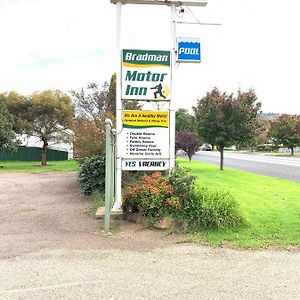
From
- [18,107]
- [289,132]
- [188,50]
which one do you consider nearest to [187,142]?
[18,107]

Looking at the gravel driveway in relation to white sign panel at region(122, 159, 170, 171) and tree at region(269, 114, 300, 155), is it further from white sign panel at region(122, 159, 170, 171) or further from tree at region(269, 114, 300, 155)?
tree at region(269, 114, 300, 155)

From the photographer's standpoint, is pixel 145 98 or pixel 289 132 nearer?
pixel 145 98

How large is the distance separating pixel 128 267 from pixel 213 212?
87.9 inches

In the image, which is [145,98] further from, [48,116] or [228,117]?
[48,116]

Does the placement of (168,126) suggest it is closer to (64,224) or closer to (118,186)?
(118,186)

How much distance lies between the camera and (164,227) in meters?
6.84

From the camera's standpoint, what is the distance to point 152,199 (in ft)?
23.6

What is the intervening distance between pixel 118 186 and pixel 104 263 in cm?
302

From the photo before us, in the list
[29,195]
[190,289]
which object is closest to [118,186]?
[190,289]

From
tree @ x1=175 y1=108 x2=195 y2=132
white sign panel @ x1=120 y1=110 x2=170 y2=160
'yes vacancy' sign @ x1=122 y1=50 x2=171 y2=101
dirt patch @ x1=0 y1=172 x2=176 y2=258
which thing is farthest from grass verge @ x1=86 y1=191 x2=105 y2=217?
tree @ x1=175 y1=108 x2=195 y2=132

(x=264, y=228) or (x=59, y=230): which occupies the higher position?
(x=264, y=228)

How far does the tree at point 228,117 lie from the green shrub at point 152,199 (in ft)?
42.4

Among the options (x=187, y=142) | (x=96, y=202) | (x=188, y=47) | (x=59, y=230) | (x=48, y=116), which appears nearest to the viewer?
(x=59, y=230)

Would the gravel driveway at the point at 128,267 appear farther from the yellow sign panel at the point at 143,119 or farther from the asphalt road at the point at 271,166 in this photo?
the asphalt road at the point at 271,166
